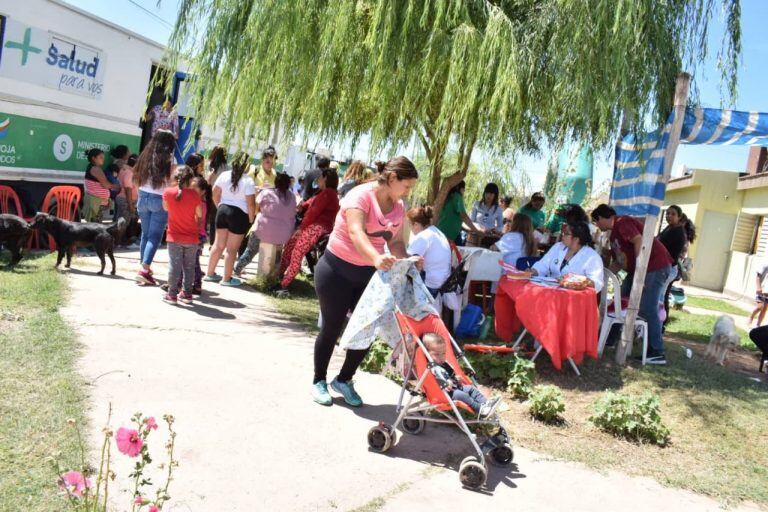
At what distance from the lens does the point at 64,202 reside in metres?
10.0

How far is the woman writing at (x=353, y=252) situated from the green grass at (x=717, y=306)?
14179mm

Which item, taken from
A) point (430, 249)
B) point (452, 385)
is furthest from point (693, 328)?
point (452, 385)

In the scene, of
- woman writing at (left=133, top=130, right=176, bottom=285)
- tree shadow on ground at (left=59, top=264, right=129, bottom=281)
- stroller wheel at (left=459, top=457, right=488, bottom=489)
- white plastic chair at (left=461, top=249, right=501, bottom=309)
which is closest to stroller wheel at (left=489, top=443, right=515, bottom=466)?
stroller wheel at (left=459, top=457, right=488, bottom=489)

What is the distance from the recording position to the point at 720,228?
995 inches

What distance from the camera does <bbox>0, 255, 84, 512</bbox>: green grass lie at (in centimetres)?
317

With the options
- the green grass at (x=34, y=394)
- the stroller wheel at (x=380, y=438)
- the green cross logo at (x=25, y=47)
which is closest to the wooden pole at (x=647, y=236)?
the stroller wheel at (x=380, y=438)

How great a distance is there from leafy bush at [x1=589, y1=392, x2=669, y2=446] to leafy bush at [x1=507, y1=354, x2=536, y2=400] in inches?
28.1

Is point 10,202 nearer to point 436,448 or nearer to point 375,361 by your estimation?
point 375,361

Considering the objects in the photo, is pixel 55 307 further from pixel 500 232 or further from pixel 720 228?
pixel 720 228

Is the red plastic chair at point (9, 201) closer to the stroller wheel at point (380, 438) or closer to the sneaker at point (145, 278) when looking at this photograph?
the sneaker at point (145, 278)

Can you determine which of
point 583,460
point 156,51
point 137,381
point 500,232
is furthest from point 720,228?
point 137,381

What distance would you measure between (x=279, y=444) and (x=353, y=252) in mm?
1383

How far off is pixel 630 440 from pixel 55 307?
518 centimetres

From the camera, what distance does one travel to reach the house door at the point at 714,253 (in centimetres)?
2480
